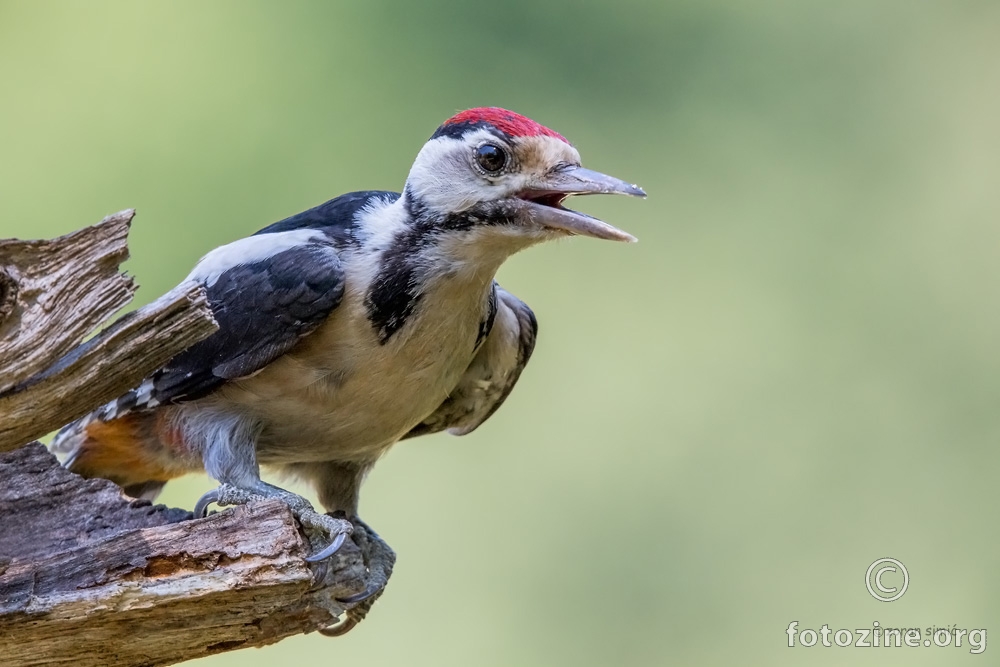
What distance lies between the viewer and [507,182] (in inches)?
89.4

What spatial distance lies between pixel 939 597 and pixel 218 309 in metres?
2.94

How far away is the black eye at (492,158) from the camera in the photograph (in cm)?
228

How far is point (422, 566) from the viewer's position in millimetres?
4102

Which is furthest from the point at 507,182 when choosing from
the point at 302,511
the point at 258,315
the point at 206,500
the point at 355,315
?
the point at 206,500

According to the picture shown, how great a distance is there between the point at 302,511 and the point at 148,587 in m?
0.37

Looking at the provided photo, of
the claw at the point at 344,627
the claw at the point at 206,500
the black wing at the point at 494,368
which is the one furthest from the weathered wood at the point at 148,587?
the black wing at the point at 494,368

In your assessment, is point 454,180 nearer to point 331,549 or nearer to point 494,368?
point 494,368

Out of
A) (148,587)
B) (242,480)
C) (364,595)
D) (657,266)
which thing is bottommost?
(148,587)

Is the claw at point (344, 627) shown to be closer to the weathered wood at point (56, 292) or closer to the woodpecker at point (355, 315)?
the woodpecker at point (355, 315)

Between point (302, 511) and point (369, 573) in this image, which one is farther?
point (369, 573)

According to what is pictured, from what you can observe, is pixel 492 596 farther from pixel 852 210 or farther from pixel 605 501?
pixel 852 210

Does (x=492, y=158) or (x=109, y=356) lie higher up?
(x=492, y=158)

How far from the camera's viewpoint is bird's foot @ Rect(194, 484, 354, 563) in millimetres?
2135

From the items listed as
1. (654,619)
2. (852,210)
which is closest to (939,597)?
(654,619)
